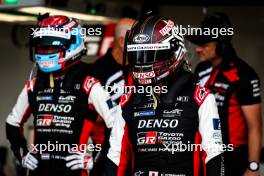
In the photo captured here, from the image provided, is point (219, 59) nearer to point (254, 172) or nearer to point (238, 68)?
point (238, 68)

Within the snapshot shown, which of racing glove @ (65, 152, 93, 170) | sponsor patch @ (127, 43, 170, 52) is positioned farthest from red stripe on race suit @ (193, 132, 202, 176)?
racing glove @ (65, 152, 93, 170)

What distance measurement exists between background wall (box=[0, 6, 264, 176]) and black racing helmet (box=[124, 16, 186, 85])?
4.42 meters

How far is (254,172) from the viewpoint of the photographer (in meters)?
4.44

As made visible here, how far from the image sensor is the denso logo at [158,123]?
3.46 m

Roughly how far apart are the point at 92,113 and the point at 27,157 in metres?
0.53

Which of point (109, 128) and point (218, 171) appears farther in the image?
point (109, 128)

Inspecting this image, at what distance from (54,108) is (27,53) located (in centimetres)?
392

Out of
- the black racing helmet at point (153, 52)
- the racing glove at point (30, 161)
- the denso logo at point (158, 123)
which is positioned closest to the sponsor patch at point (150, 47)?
the black racing helmet at point (153, 52)

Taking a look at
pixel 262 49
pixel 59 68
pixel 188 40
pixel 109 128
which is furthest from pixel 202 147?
pixel 262 49

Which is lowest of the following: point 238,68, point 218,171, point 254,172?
point 254,172

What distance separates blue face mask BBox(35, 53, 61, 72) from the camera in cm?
422

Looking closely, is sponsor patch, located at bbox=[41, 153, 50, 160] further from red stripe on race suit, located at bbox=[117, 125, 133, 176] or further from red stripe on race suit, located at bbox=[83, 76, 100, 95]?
red stripe on race suit, located at bbox=[117, 125, 133, 176]

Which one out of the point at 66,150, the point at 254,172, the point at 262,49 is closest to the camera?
the point at 66,150

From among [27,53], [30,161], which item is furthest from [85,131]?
[27,53]
